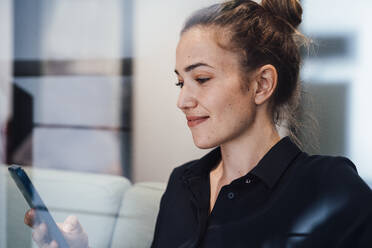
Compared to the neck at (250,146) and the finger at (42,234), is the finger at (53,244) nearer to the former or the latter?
the finger at (42,234)

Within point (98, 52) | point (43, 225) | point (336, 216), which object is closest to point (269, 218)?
point (336, 216)

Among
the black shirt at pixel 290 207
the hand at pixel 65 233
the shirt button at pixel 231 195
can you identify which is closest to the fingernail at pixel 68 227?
the hand at pixel 65 233

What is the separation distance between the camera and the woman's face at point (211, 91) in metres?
0.85

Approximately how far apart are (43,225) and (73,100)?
0.56 metres

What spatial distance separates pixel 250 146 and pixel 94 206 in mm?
610

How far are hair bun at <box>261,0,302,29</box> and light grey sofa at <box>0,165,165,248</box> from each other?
0.61 m

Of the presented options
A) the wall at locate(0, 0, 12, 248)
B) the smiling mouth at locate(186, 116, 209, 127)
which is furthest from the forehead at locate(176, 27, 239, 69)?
the wall at locate(0, 0, 12, 248)

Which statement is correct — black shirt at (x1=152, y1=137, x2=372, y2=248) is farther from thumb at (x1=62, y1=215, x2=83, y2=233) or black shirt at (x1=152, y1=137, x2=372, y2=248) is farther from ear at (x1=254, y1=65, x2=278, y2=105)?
thumb at (x1=62, y1=215, x2=83, y2=233)

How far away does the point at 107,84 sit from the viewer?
126cm

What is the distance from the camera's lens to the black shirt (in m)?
0.76

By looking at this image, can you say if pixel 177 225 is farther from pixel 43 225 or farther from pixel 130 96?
pixel 130 96

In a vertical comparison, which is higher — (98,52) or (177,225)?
(98,52)

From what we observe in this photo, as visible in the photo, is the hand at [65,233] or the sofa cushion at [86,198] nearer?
the hand at [65,233]

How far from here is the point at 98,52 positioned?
1267 mm
